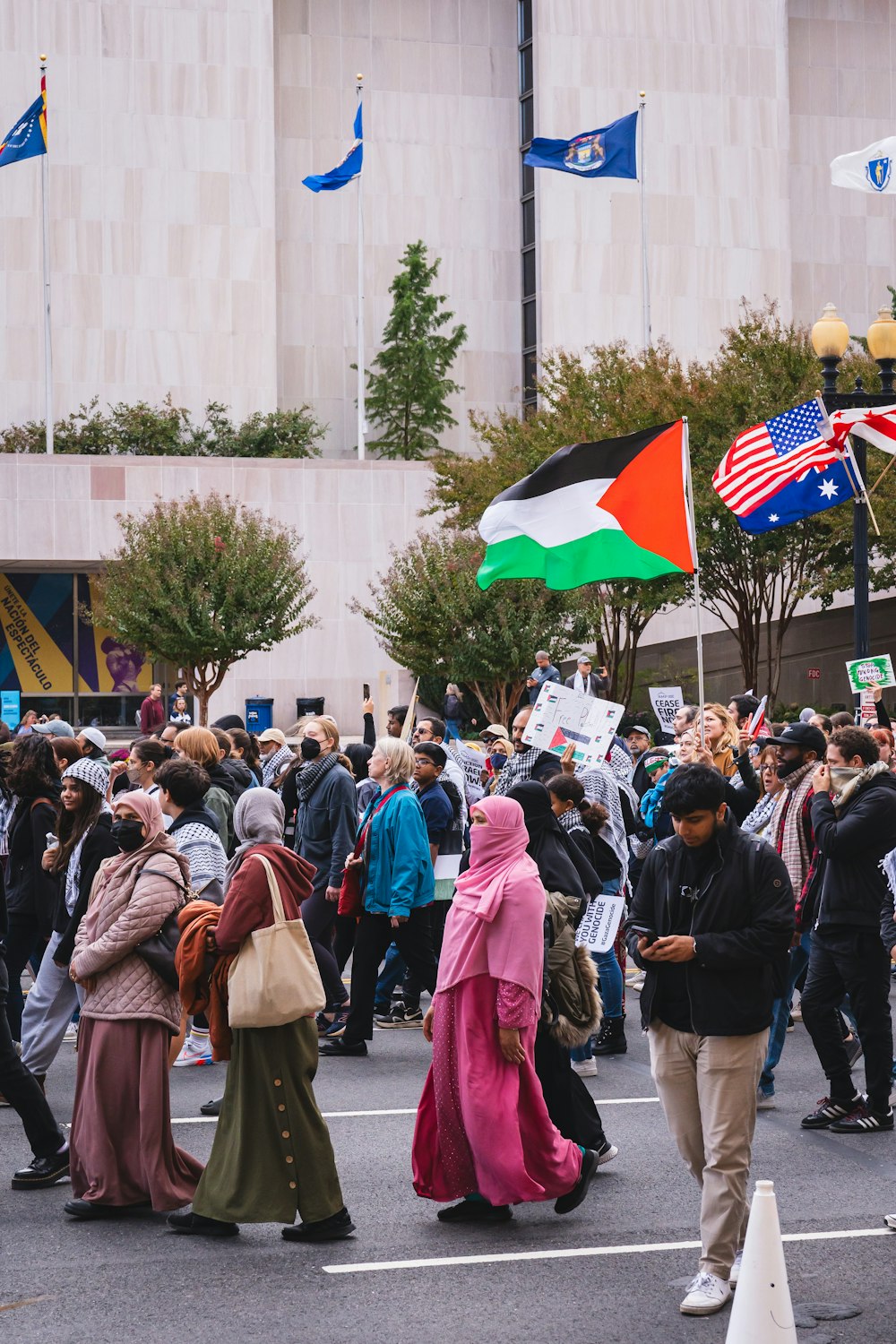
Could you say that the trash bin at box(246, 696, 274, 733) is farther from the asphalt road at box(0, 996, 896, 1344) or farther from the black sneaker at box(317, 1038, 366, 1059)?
the asphalt road at box(0, 996, 896, 1344)

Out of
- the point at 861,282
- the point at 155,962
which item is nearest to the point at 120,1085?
the point at 155,962

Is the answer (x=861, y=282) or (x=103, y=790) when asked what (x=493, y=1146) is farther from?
(x=861, y=282)

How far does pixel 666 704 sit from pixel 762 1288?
11836 millimetres

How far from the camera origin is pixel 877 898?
8141mm

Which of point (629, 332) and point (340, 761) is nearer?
point (340, 761)

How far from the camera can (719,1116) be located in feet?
18.4

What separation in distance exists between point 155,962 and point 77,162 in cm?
4050

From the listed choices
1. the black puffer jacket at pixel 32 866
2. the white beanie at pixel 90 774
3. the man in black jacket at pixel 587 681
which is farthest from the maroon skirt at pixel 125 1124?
the man in black jacket at pixel 587 681

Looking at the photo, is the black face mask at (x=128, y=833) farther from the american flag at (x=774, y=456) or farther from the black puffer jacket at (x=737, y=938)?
the american flag at (x=774, y=456)

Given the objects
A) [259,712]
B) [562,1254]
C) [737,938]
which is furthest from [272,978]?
[259,712]

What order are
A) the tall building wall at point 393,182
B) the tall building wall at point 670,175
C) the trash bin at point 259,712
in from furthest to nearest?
the tall building wall at point 393,182 < the tall building wall at point 670,175 < the trash bin at point 259,712

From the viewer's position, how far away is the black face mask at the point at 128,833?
690 cm

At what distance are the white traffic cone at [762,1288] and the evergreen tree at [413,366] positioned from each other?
1601 inches

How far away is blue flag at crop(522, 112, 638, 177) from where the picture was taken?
31656mm
